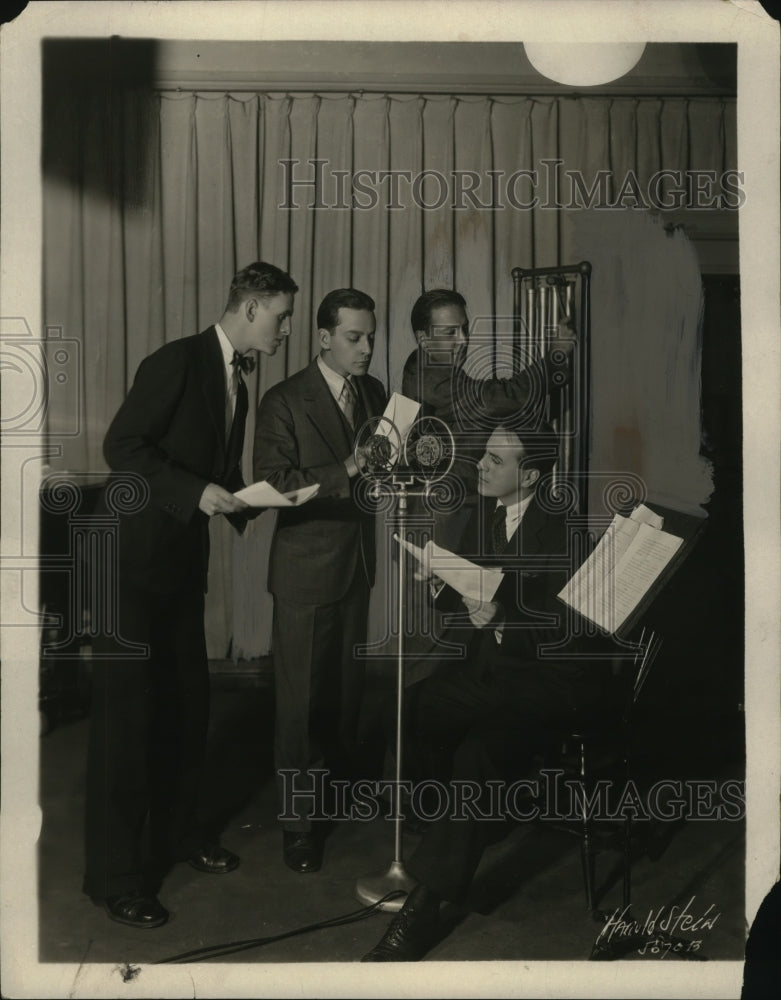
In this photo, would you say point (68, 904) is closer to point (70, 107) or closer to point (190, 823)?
point (190, 823)

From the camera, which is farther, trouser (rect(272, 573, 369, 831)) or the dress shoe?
trouser (rect(272, 573, 369, 831))

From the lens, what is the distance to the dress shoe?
282cm

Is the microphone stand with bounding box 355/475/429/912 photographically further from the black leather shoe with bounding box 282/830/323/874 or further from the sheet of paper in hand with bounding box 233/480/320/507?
the sheet of paper in hand with bounding box 233/480/320/507

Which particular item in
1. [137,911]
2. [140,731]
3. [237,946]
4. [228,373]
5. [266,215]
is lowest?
[237,946]

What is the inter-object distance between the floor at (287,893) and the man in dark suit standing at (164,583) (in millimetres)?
62

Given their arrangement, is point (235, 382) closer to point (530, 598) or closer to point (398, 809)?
point (530, 598)

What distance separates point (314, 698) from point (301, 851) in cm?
45

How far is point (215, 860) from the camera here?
2.91 m

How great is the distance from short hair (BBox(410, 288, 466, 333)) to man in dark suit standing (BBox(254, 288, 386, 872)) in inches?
5.1

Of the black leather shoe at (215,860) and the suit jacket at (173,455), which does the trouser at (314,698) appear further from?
the suit jacket at (173,455)

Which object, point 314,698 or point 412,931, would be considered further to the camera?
point 314,698

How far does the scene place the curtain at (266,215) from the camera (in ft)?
9.38
